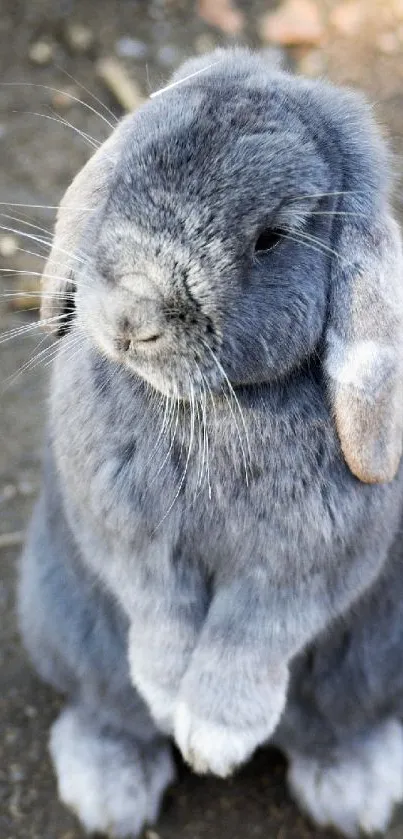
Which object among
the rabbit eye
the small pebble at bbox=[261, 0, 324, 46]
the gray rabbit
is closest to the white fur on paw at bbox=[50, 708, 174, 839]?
the gray rabbit

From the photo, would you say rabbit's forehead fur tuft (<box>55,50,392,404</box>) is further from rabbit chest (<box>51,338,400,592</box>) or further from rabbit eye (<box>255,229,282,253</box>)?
rabbit chest (<box>51,338,400,592</box>)

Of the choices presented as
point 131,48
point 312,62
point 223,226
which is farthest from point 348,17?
point 223,226

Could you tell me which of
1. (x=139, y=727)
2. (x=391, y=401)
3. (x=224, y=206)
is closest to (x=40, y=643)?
(x=139, y=727)

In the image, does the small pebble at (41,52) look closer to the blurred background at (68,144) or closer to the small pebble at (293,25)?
the blurred background at (68,144)

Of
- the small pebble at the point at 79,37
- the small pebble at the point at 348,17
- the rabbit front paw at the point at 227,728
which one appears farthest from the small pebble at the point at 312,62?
the rabbit front paw at the point at 227,728

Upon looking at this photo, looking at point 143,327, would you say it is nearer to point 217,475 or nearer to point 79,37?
point 217,475

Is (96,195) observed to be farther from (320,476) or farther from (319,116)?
(320,476)
